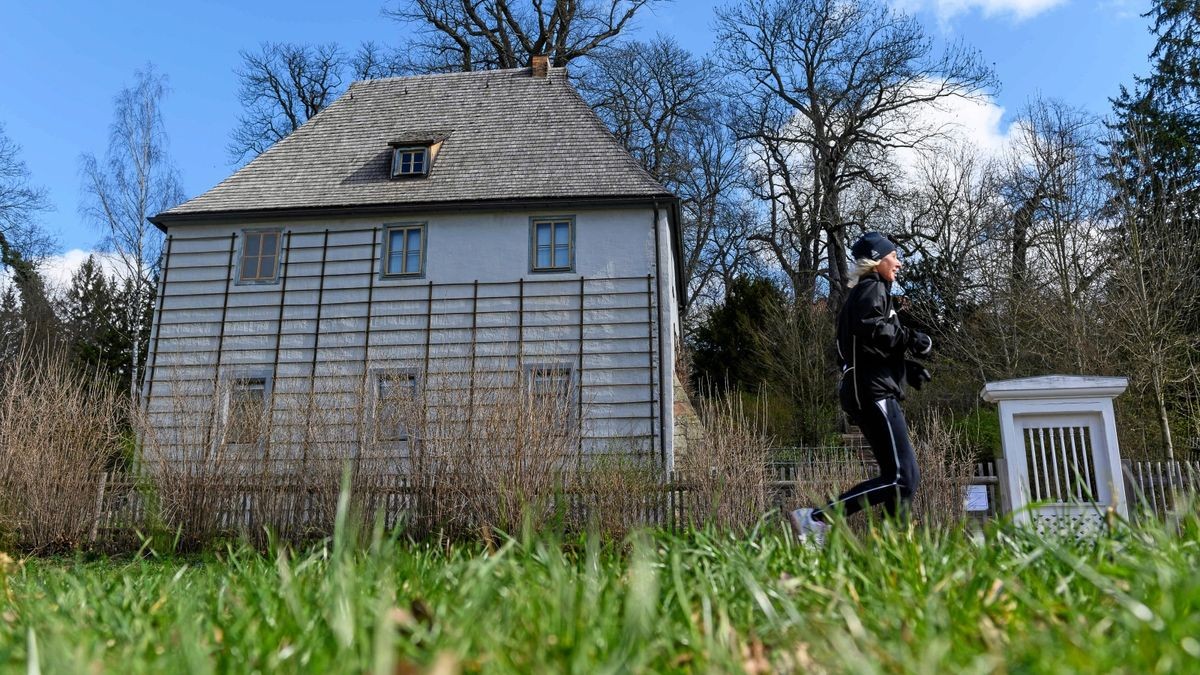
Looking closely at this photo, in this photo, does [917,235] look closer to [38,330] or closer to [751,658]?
[751,658]

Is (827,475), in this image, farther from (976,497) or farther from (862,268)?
(862,268)

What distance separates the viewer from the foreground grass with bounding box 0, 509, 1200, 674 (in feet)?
4.77

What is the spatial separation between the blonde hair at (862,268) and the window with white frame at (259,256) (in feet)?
50.5

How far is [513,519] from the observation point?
365 inches

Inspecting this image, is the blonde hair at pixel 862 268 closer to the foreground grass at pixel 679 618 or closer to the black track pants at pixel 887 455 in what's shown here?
the black track pants at pixel 887 455

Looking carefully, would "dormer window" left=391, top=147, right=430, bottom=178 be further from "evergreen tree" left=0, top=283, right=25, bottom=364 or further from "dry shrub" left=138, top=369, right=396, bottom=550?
"evergreen tree" left=0, top=283, right=25, bottom=364

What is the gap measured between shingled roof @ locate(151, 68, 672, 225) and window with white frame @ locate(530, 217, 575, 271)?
58cm

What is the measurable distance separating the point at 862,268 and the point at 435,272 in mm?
13624

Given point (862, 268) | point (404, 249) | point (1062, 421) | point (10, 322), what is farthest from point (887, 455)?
point (10, 322)

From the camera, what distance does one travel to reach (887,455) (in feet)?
17.9

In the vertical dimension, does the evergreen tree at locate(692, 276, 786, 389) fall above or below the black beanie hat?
above

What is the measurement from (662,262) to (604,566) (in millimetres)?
15190

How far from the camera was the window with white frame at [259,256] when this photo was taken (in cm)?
1911

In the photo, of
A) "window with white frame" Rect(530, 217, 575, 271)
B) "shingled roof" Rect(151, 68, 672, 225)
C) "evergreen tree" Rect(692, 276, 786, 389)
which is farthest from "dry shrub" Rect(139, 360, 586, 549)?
"evergreen tree" Rect(692, 276, 786, 389)
